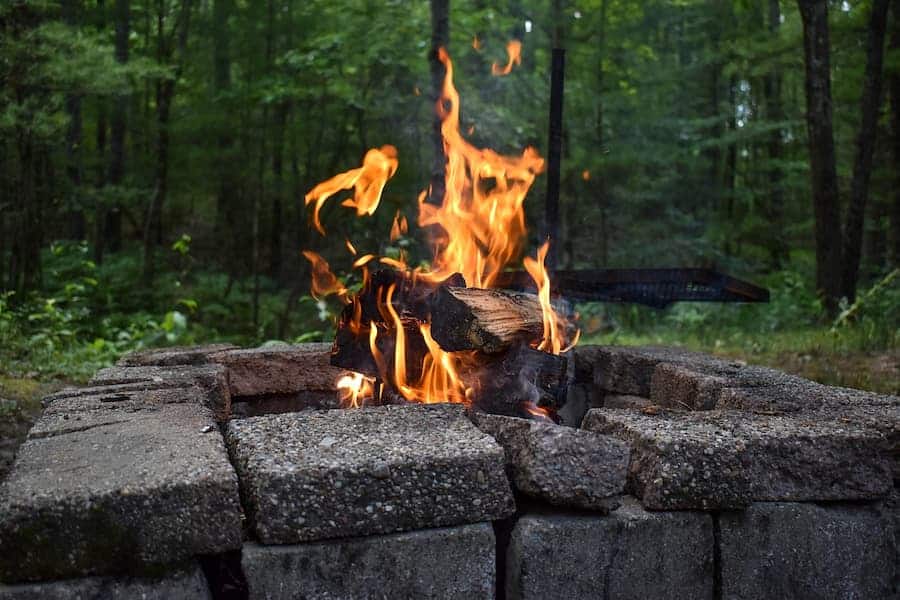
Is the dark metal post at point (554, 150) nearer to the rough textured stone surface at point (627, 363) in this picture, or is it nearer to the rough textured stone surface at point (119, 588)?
the rough textured stone surface at point (627, 363)

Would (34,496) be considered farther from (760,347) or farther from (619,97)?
(619,97)

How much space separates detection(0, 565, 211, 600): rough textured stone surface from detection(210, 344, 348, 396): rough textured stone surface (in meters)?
1.99

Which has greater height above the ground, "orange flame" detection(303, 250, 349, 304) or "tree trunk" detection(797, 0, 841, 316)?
"tree trunk" detection(797, 0, 841, 316)

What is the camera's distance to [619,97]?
13.3m

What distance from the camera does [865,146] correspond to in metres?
9.57

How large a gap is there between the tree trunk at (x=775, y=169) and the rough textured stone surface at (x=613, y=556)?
11.6 meters

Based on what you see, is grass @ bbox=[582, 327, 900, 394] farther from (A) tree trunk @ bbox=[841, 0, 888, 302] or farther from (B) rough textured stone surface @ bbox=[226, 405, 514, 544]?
(B) rough textured stone surface @ bbox=[226, 405, 514, 544]

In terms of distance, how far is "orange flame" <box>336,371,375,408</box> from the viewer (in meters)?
3.82

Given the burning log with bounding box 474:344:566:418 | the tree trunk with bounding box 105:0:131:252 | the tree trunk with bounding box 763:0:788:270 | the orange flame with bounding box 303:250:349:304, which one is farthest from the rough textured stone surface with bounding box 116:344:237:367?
the tree trunk with bounding box 763:0:788:270

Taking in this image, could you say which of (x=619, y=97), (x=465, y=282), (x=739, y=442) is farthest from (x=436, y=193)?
(x=619, y=97)

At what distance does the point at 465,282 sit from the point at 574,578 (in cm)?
160

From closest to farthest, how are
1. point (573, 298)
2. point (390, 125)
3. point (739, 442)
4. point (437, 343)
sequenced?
point (739, 442)
point (437, 343)
point (573, 298)
point (390, 125)

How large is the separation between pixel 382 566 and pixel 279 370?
2.08 m

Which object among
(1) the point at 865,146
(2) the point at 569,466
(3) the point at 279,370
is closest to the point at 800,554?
(2) the point at 569,466
